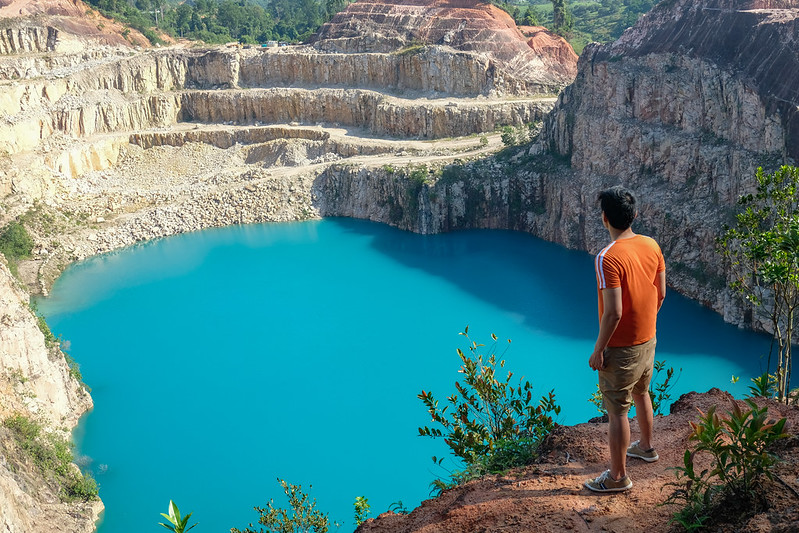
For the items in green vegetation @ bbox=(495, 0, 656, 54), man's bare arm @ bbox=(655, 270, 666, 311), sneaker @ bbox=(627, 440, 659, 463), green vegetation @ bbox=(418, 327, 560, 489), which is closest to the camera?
man's bare arm @ bbox=(655, 270, 666, 311)

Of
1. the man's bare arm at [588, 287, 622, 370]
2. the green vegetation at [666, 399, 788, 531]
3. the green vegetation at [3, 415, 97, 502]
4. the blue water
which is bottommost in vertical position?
the blue water

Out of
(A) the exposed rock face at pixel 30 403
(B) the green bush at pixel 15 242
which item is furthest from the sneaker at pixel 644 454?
(B) the green bush at pixel 15 242

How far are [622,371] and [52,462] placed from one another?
15.4m

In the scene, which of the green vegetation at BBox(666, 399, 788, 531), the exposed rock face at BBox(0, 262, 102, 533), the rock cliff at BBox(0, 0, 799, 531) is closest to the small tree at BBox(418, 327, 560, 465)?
the green vegetation at BBox(666, 399, 788, 531)

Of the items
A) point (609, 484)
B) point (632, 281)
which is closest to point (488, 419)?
point (609, 484)

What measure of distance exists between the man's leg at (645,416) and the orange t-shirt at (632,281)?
2.28 ft

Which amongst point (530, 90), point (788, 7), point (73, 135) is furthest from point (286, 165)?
point (788, 7)

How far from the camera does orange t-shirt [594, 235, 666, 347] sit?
6.70 meters

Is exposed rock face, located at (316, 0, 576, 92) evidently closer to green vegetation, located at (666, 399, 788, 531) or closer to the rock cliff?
the rock cliff

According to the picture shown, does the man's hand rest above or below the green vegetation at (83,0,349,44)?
below

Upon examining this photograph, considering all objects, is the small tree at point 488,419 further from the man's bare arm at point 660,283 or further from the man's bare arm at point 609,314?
the man's bare arm at point 609,314

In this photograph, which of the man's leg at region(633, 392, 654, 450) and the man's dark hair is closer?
the man's dark hair

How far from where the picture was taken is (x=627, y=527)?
6.35m

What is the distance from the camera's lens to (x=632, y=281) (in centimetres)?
677
